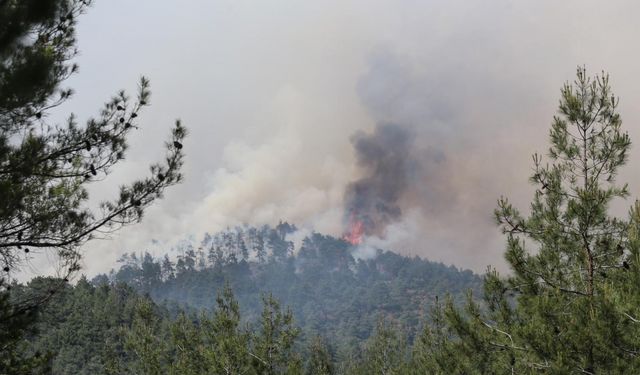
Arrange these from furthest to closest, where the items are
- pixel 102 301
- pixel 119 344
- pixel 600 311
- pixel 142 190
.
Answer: pixel 102 301
pixel 119 344
pixel 142 190
pixel 600 311

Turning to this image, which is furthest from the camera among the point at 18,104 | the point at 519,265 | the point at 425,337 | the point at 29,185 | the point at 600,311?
the point at 425,337

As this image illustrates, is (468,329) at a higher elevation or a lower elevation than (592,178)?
lower

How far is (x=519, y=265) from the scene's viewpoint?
813 centimetres

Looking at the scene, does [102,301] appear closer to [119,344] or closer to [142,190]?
[119,344]

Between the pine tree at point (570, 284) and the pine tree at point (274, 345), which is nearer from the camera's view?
the pine tree at point (570, 284)

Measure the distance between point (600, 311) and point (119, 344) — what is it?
215 feet

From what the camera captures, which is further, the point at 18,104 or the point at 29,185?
the point at 29,185

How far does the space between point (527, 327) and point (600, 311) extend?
1.20 m

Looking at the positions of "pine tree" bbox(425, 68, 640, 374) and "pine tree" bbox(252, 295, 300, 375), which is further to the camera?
"pine tree" bbox(252, 295, 300, 375)

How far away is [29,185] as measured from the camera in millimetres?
6473

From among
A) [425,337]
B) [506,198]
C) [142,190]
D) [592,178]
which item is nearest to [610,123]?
[592,178]

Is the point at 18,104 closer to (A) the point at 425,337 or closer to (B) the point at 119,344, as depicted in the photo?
(A) the point at 425,337

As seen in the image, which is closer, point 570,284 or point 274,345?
point 570,284

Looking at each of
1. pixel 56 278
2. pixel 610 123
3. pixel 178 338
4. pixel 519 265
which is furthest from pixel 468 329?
pixel 178 338
